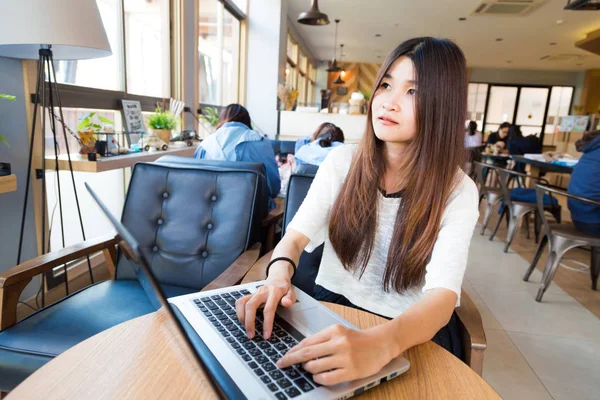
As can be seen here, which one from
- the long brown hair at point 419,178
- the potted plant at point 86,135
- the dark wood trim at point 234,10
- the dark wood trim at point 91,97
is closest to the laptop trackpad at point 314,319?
the long brown hair at point 419,178

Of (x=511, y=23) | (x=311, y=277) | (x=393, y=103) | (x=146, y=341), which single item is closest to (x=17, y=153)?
(x=311, y=277)

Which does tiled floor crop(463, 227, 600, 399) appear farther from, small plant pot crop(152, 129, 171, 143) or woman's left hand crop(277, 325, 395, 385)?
small plant pot crop(152, 129, 171, 143)

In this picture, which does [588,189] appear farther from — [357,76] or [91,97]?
[357,76]

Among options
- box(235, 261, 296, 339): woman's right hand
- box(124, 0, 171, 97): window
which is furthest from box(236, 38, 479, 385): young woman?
box(124, 0, 171, 97): window

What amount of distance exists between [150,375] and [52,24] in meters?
1.36

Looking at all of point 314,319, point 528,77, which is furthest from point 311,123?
point 528,77

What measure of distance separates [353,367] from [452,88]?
2.23 ft

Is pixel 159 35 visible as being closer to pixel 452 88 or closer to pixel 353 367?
pixel 452 88

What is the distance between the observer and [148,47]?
326 centimetres

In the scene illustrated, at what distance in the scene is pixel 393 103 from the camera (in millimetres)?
905

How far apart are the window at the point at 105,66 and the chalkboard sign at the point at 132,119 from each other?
153 mm

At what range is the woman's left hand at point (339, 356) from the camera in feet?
1.70

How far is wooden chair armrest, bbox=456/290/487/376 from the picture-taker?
2.69 ft

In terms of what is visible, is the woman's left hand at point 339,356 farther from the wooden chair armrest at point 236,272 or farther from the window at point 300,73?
the window at point 300,73
